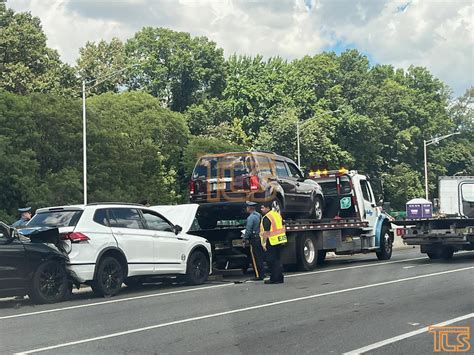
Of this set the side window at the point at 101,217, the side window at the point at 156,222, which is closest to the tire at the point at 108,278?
the side window at the point at 101,217

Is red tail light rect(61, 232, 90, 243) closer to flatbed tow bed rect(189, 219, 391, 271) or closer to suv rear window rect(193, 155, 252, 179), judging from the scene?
flatbed tow bed rect(189, 219, 391, 271)

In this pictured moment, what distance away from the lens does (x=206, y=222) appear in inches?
643

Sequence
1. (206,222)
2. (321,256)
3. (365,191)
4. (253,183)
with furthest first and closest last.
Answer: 1. (365,191)
2. (321,256)
3. (206,222)
4. (253,183)

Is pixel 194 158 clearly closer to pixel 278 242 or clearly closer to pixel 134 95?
pixel 134 95

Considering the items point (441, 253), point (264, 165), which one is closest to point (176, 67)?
point (441, 253)

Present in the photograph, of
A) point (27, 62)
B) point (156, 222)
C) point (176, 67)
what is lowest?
point (156, 222)

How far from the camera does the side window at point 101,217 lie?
41.9 ft

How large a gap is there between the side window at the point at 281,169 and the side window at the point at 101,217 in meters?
4.92

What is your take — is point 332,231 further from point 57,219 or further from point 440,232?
point 57,219

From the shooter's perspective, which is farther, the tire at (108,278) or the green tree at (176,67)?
the green tree at (176,67)

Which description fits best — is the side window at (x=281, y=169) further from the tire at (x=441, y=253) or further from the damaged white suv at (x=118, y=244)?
the tire at (x=441, y=253)

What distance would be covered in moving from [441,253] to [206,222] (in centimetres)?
771

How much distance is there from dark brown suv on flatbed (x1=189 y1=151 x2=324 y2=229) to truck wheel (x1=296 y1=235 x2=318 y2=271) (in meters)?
0.98

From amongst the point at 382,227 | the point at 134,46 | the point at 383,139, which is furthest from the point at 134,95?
the point at 382,227
